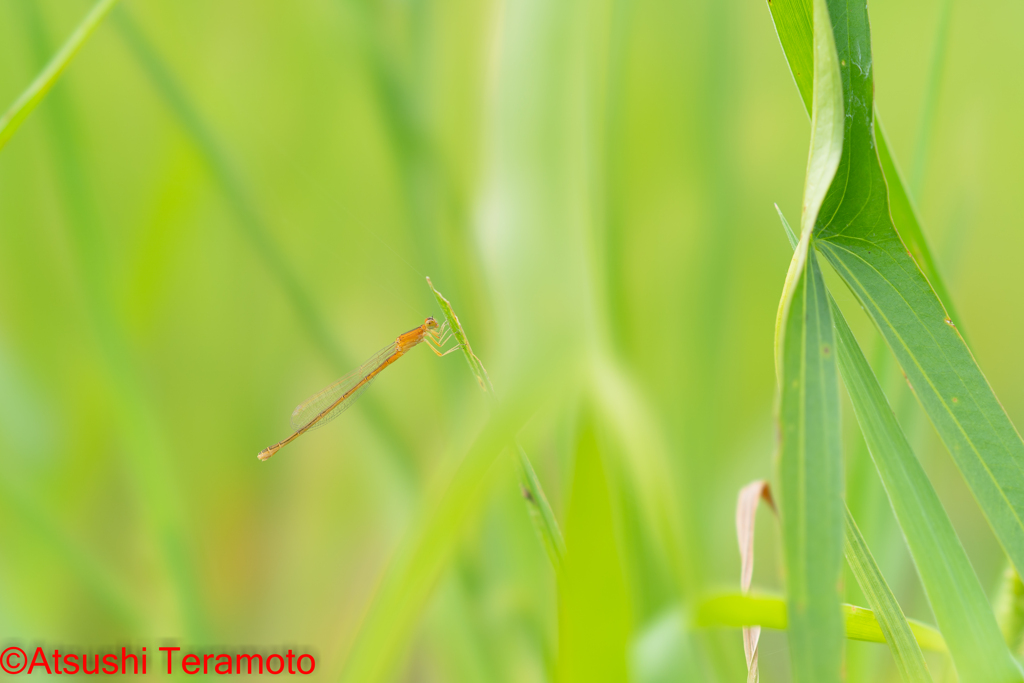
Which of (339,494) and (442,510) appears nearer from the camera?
(442,510)

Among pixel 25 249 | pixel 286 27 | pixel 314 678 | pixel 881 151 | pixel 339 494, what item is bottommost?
pixel 314 678

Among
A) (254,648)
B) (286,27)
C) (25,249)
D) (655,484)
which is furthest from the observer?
(286,27)

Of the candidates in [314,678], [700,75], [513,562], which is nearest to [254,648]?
[314,678]

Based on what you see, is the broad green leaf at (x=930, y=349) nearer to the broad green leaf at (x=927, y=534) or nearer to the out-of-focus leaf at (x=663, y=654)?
the broad green leaf at (x=927, y=534)

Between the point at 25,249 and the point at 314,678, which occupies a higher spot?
the point at 25,249

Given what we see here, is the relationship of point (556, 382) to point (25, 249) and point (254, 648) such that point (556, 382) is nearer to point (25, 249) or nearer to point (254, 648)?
point (254, 648)

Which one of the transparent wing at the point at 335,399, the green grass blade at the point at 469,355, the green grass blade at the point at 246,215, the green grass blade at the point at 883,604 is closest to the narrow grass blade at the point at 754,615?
the green grass blade at the point at 883,604
